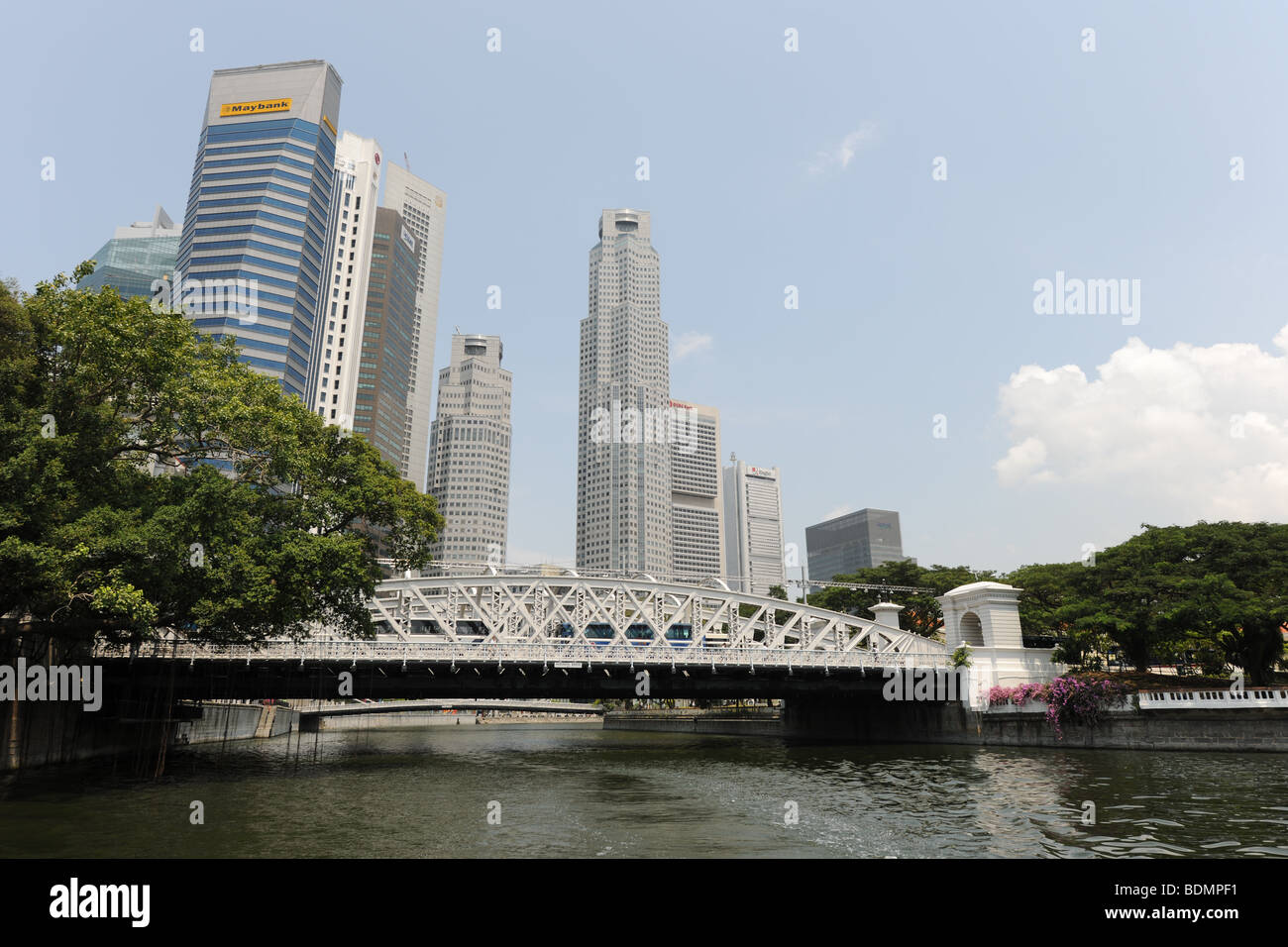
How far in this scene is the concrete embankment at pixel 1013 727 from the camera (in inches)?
1403

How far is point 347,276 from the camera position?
157 m

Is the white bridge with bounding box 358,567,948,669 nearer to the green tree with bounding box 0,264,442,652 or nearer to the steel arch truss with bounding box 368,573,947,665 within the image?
the steel arch truss with bounding box 368,573,947,665

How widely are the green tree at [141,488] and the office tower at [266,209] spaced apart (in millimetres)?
92559

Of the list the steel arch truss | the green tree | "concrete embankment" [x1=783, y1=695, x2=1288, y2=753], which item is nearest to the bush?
"concrete embankment" [x1=783, y1=695, x2=1288, y2=753]

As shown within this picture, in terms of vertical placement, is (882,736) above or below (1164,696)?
below

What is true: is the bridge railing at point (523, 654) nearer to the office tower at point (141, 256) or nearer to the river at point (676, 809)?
the river at point (676, 809)

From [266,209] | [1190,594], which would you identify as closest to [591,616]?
[1190,594]

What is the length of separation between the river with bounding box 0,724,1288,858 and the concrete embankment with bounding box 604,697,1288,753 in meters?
1.73

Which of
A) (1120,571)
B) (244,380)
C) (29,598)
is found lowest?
(29,598)

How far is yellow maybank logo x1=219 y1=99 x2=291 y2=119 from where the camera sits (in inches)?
5002

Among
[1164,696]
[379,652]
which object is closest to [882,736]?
[1164,696]
